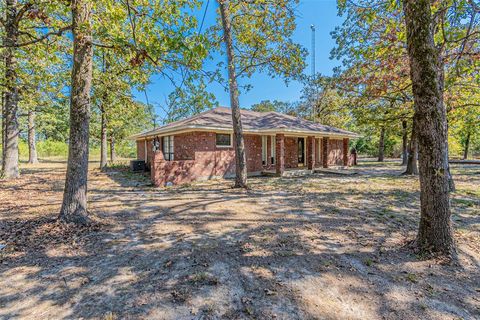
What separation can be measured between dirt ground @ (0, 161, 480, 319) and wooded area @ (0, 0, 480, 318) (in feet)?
1.41

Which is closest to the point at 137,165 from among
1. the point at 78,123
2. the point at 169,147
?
the point at 169,147

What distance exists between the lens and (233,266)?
321cm

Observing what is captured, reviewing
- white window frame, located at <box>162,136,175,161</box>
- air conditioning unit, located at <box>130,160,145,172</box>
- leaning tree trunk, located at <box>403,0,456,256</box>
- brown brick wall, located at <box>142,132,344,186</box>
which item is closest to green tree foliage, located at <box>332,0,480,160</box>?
leaning tree trunk, located at <box>403,0,456,256</box>

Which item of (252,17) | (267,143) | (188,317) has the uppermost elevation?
(252,17)

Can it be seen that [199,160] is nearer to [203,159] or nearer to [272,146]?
[203,159]

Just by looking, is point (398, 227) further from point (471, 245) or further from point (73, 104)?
point (73, 104)

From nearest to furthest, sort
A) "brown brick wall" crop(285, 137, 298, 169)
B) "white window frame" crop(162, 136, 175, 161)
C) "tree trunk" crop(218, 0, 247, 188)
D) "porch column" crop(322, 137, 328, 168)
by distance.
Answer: "tree trunk" crop(218, 0, 247, 188) → "white window frame" crop(162, 136, 175, 161) → "brown brick wall" crop(285, 137, 298, 169) → "porch column" crop(322, 137, 328, 168)

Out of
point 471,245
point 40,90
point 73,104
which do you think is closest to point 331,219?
point 471,245

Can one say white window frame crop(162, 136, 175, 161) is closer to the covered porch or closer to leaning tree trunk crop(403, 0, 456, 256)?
the covered porch

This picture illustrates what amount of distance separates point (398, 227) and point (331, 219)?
1.28m

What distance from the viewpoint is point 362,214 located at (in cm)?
562

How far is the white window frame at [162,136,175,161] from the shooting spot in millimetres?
13539

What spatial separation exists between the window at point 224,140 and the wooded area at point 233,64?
3309 millimetres

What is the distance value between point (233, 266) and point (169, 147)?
465 inches
